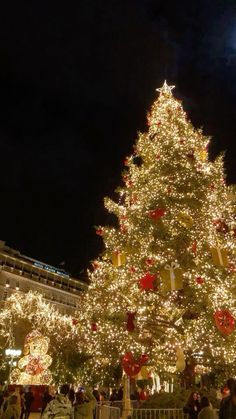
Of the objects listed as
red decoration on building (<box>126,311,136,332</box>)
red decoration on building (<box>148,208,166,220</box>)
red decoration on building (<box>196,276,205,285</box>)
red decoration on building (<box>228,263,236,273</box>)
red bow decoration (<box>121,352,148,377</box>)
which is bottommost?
red bow decoration (<box>121,352,148,377</box>)

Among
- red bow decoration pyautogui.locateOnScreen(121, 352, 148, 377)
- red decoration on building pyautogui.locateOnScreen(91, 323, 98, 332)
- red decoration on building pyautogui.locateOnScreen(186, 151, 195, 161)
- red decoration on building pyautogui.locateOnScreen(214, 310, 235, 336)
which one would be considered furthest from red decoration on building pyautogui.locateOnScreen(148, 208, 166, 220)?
red bow decoration pyautogui.locateOnScreen(121, 352, 148, 377)

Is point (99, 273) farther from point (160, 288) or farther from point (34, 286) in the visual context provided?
point (34, 286)

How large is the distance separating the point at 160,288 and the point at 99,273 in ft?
11.6

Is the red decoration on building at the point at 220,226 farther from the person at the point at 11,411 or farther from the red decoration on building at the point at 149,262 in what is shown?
the person at the point at 11,411

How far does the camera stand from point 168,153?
17359 millimetres

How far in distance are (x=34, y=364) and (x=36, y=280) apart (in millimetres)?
58784

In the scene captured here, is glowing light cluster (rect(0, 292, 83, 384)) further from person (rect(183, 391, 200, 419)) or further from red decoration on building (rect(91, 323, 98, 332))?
person (rect(183, 391, 200, 419))

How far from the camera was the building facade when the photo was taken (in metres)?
72.4

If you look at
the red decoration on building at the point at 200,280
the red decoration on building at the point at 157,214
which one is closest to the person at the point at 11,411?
the red decoration on building at the point at 200,280

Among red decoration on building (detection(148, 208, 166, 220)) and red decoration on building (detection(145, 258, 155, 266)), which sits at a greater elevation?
red decoration on building (detection(148, 208, 166, 220))

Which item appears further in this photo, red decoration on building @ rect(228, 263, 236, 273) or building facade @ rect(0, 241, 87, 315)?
building facade @ rect(0, 241, 87, 315)

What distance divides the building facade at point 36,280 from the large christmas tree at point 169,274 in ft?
183

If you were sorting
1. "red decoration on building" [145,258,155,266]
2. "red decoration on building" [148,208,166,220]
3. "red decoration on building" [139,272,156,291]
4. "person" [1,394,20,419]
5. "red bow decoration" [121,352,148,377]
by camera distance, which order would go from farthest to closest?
1. "red decoration on building" [148,208,166,220]
2. "red decoration on building" [145,258,155,266]
3. "red bow decoration" [121,352,148,377]
4. "red decoration on building" [139,272,156,291]
5. "person" [1,394,20,419]

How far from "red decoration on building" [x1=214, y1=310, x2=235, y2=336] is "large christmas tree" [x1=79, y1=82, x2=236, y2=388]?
31 mm
